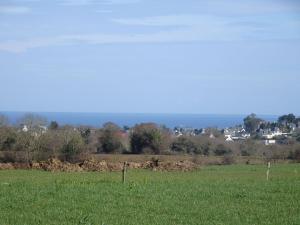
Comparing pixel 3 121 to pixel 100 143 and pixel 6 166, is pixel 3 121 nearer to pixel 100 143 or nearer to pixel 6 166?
pixel 100 143

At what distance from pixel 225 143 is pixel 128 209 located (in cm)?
6634

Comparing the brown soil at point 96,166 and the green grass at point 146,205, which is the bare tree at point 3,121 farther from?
the green grass at point 146,205

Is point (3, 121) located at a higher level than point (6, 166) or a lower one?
higher

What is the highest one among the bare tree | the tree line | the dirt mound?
the bare tree

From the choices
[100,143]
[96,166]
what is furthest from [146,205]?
[100,143]

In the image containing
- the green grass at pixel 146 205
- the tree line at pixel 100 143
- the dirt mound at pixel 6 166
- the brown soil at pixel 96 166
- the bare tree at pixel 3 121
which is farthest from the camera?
the bare tree at pixel 3 121

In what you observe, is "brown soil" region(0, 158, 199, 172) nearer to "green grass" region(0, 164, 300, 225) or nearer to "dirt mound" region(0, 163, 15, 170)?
"dirt mound" region(0, 163, 15, 170)

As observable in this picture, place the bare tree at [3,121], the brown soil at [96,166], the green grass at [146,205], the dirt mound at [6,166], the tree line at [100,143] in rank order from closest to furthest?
the green grass at [146,205] < the dirt mound at [6,166] < the brown soil at [96,166] < the tree line at [100,143] < the bare tree at [3,121]

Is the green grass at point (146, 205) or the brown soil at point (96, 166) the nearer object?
the green grass at point (146, 205)

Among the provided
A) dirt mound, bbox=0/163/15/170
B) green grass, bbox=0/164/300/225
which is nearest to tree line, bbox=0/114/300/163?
dirt mound, bbox=0/163/15/170

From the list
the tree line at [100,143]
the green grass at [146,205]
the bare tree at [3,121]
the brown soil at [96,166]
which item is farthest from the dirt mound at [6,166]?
the green grass at [146,205]

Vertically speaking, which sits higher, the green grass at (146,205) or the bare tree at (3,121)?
the bare tree at (3,121)

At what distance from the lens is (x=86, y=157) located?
6284 cm

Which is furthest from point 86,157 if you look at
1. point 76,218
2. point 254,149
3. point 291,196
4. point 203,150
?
point 76,218
